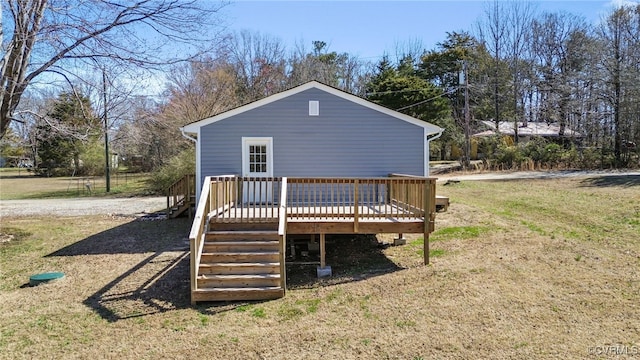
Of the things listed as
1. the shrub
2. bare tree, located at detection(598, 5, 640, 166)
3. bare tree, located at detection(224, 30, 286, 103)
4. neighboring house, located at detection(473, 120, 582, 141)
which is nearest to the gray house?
the shrub

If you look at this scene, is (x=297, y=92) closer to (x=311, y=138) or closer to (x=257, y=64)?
(x=311, y=138)

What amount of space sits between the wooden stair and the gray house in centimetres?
349

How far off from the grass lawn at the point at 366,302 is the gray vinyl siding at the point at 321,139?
1953mm

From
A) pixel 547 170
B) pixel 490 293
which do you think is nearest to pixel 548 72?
pixel 547 170

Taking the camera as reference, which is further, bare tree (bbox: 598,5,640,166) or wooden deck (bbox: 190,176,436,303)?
bare tree (bbox: 598,5,640,166)

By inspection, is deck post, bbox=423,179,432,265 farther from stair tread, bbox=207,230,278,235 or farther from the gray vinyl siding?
the gray vinyl siding

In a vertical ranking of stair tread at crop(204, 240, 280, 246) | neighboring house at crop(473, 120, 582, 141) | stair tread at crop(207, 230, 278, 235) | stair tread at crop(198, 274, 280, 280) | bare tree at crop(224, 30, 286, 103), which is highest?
bare tree at crop(224, 30, 286, 103)

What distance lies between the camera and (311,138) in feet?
35.8

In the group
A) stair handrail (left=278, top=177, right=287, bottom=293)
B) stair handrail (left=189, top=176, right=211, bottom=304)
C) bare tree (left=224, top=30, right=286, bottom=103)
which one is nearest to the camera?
stair handrail (left=189, top=176, right=211, bottom=304)

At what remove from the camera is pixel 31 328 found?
5449 millimetres

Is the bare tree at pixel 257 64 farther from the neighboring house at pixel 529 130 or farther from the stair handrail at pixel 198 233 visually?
the stair handrail at pixel 198 233

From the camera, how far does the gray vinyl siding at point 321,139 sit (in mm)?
10773

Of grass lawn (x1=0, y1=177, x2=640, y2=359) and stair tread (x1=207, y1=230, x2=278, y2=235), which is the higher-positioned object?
stair tread (x1=207, y1=230, x2=278, y2=235)

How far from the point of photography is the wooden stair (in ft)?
20.9
